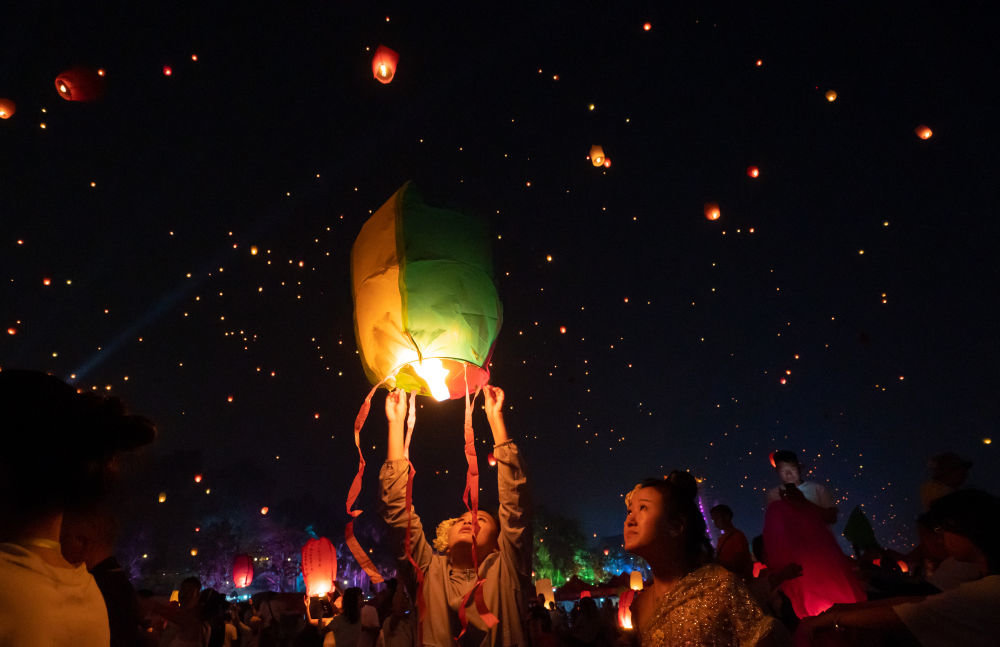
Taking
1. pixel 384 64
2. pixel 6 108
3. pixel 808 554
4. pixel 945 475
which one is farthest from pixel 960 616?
pixel 6 108

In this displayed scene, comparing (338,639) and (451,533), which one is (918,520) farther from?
(338,639)

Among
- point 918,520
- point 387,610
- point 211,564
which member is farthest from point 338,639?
point 211,564

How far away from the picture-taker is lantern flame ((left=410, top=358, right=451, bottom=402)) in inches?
104

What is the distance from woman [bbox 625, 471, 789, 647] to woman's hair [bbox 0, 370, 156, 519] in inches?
68.3

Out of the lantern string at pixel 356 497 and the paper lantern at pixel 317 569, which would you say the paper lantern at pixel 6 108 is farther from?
the paper lantern at pixel 317 569

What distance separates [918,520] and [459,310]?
233 centimetres

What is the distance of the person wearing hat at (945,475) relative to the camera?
3301mm

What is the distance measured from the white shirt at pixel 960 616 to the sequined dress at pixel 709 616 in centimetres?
51

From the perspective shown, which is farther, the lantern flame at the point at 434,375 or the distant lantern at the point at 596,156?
the distant lantern at the point at 596,156

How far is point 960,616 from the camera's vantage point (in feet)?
5.49

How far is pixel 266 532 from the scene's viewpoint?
34.7m

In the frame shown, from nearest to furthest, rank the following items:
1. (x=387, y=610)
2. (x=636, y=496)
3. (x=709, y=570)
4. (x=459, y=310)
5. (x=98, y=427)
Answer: (x=98, y=427)
(x=709, y=570)
(x=636, y=496)
(x=459, y=310)
(x=387, y=610)

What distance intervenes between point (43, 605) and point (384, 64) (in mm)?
4691

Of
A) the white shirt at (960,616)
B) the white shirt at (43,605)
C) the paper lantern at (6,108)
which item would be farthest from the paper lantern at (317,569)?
the white shirt at (960,616)
